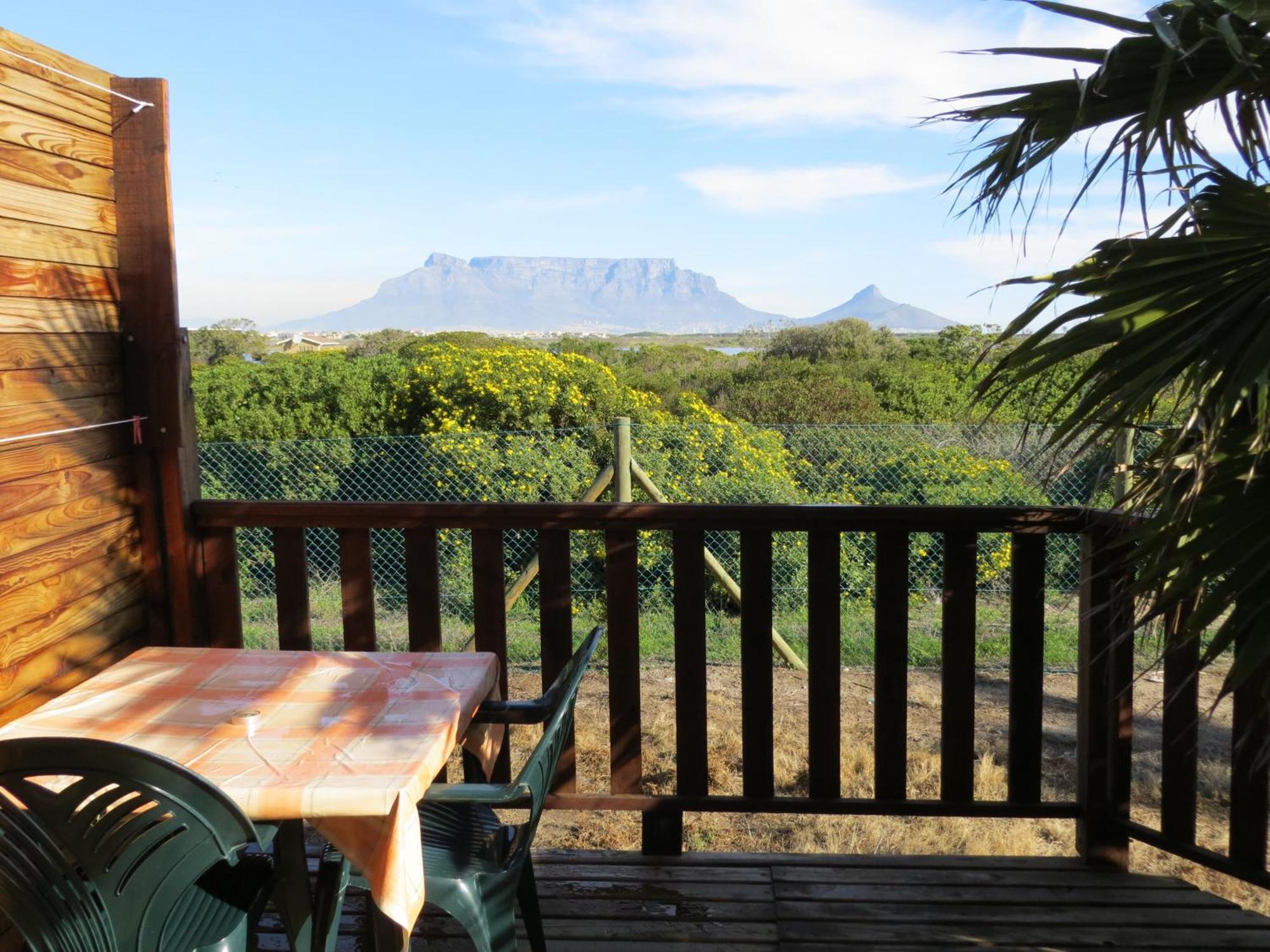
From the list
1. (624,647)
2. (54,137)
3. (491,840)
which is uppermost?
(54,137)

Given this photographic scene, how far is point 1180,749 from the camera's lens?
2203 millimetres

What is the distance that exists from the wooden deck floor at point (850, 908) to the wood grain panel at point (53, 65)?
1910 millimetres

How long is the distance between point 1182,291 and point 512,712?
1.37 m

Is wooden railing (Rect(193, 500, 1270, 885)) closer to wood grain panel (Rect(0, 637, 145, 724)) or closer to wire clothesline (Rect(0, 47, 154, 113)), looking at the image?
wood grain panel (Rect(0, 637, 145, 724))

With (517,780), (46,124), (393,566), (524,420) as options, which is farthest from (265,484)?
(517,780)

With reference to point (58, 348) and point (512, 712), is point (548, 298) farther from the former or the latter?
point (512, 712)

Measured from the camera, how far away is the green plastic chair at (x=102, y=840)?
115cm

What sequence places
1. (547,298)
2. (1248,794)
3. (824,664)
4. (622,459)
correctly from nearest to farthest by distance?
(1248,794)
(824,664)
(622,459)
(547,298)

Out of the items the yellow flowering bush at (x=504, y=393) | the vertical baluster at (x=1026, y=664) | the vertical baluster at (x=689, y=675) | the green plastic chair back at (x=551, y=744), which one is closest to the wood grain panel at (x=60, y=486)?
the green plastic chair back at (x=551, y=744)

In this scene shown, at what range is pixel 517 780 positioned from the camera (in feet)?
4.65

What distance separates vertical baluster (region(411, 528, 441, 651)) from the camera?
8.21ft

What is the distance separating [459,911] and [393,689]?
0.42 meters

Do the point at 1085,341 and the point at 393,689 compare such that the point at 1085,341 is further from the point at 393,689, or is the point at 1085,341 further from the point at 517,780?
the point at 393,689

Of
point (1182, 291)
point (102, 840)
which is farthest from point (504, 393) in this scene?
point (102, 840)
